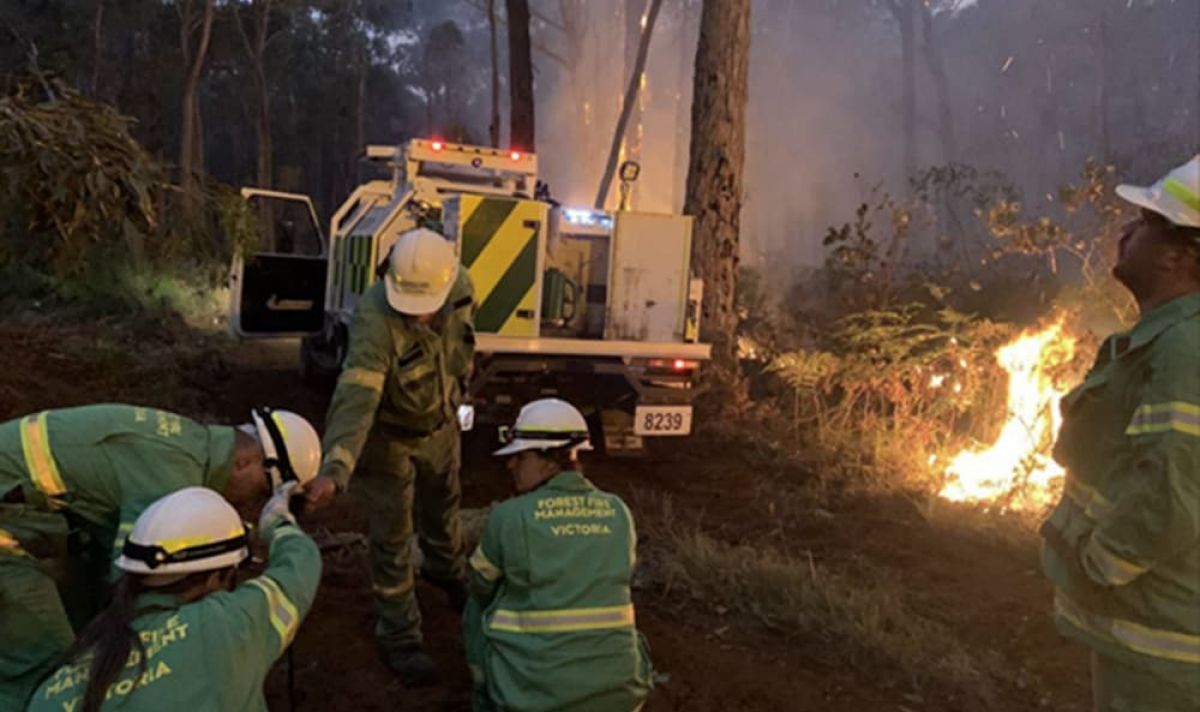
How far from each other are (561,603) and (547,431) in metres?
0.56

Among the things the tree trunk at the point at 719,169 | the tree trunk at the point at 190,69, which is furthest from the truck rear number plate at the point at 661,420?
the tree trunk at the point at 190,69

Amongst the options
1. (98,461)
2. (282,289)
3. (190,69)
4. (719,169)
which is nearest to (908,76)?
(190,69)

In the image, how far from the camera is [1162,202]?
2266 mm

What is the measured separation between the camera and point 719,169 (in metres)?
9.73

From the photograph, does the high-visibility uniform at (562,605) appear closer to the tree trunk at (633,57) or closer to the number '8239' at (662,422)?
the number '8239' at (662,422)

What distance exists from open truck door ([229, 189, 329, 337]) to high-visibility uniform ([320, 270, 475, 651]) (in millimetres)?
5599

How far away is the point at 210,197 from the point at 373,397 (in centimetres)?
218

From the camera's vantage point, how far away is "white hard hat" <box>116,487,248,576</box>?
85.0 inches

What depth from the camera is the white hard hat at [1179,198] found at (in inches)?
87.7

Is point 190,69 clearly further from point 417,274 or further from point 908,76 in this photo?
point 908,76

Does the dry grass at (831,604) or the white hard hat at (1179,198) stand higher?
the white hard hat at (1179,198)

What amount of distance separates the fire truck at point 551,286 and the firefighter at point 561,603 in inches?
149

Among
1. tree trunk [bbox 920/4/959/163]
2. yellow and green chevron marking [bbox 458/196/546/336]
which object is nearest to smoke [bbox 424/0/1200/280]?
tree trunk [bbox 920/4/959/163]

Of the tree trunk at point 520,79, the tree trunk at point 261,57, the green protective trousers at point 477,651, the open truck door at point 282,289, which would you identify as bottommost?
the green protective trousers at point 477,651
